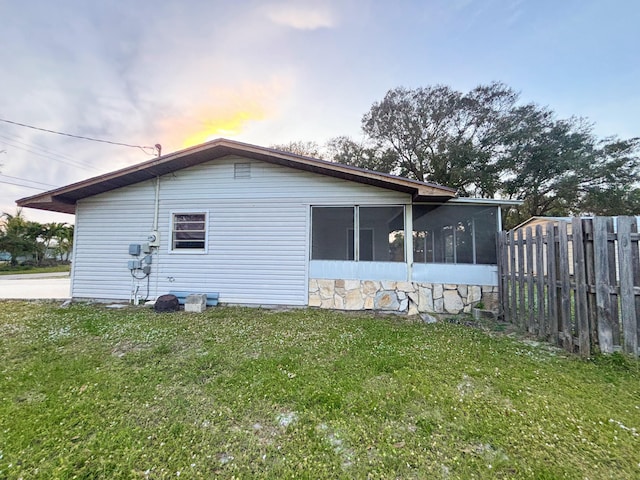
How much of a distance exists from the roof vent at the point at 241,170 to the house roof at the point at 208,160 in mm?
248

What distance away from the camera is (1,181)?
1591cm

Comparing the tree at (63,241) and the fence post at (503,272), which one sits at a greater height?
the tree at (63,241)

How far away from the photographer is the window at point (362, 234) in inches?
237

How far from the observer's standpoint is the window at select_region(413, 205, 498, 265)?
223 inches

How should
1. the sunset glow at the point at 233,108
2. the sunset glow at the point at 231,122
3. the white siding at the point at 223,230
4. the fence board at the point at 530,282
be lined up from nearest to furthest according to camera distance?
1. the fence board at the point at 530,282
2. the white siding at the point at 223,230
3. the sunset glow at the point at 233,108
4. the sunset glow at the point at 231,122

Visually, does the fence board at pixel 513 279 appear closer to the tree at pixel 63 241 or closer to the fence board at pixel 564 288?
the fence board at pixel 564 288

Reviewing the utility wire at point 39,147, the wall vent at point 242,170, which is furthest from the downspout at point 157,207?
the utility wire at point 39,147

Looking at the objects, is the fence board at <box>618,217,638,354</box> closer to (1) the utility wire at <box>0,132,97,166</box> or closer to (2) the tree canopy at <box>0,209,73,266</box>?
(1) the utility wire at <box>0,132,97,166</box>

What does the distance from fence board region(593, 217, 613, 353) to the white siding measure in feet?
10.3

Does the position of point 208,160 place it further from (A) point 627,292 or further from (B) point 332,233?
(A) point 627,292

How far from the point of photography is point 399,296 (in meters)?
5.88

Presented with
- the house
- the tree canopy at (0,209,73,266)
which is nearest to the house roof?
the house

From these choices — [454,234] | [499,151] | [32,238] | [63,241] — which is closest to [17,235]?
[32,238]

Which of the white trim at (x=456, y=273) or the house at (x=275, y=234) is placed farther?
the house at (x=275, y=234)
